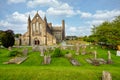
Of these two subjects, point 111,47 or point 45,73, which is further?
point 111,47

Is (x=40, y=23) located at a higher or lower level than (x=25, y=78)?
higher

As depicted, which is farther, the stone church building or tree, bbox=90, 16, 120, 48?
the stone church building

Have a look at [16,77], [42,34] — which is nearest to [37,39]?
[42,34]

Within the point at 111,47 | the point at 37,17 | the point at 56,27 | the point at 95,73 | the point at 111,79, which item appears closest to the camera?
the point at 111,79

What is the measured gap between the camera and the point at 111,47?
55.0m

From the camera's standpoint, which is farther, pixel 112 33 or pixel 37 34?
pixel 37 34

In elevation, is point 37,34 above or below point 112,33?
above

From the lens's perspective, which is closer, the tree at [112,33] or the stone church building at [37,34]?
the tree at [112,33]

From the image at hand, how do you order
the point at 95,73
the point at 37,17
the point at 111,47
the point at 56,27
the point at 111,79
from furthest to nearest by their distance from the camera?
the point at 56,27 → the point at 37,17 → the point at 111,47 → the point at 95,73 → the point at 111,79

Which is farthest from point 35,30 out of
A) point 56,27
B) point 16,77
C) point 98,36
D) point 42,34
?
point 16,77

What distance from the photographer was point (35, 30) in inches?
3211

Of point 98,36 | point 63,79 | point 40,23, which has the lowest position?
point 63,79

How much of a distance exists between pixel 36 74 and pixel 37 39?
220 ft

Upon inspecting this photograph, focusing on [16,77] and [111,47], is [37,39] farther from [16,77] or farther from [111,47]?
[16,77]
